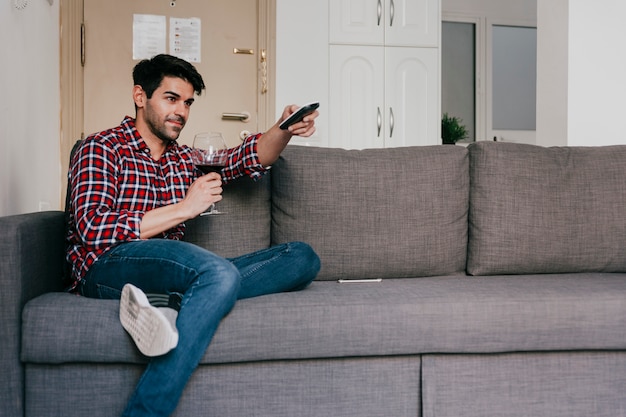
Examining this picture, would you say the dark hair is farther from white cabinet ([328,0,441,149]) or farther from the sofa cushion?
white cabinet ([328,0,441,149])

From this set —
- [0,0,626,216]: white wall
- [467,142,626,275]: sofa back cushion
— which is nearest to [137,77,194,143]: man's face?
[0,0,626,216]: white wall

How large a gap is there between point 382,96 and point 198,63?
1134 millimetres

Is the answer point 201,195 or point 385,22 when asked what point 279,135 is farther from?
point 385,22

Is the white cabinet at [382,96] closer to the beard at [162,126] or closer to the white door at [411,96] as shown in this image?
the white door at [411,96]

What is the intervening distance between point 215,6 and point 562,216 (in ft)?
7.87

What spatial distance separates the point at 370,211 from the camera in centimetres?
211

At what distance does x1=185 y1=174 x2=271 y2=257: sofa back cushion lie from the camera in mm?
2080

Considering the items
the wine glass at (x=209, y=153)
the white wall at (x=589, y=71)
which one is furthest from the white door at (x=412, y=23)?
the wine glass at (x=209, y=153)

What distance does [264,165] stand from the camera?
202 cm

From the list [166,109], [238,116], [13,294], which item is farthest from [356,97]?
[13,294]

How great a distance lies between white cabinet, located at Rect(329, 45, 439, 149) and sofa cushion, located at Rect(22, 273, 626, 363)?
7.30 ft

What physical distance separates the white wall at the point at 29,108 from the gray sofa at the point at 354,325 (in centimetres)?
60

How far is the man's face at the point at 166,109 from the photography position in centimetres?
192

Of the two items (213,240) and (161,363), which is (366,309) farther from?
(213,240)
